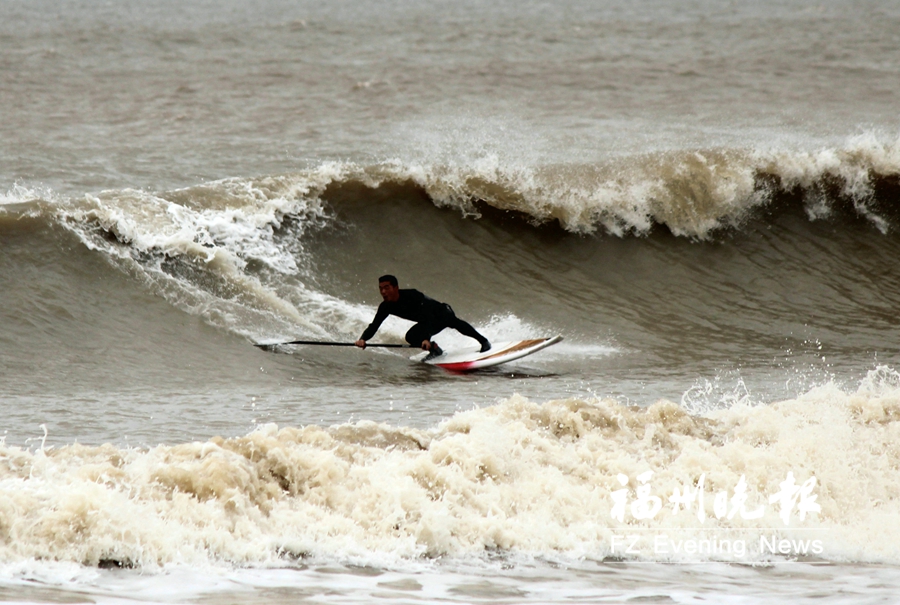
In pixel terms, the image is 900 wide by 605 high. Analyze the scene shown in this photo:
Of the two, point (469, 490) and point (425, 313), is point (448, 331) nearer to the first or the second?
point (425, 313)

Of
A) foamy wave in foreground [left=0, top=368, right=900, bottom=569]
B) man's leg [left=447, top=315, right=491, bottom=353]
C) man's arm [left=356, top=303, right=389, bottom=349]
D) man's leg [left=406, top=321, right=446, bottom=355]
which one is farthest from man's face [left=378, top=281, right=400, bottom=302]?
foamy wave in foreground [left=0, top=368, right=900, bottom=569]

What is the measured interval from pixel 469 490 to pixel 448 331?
4.62 meters

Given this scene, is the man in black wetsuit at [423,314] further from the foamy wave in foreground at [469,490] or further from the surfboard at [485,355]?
the foamy wave in foreground at [469,490]

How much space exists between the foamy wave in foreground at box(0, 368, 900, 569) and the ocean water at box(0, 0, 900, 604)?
22mm

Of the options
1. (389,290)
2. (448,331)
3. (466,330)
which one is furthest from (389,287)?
(448,331)

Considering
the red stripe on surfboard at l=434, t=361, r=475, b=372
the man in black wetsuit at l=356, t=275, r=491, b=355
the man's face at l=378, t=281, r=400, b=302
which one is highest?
the man's face at l=378, t=281, r=400, b=302

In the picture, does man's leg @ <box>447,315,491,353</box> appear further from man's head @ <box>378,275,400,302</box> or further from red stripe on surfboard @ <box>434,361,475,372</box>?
man's head @ <box>378,275,400,302</box>

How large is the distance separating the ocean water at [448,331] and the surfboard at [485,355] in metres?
0.17

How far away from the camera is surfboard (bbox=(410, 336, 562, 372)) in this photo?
9.01 m

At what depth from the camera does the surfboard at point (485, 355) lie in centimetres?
901

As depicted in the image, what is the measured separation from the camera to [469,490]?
5633mm

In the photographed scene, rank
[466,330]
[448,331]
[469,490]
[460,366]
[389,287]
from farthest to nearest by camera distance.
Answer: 1. [448,331]
2. [466,330]
3. [389,287]
4. [460,366]
5. [469,490]

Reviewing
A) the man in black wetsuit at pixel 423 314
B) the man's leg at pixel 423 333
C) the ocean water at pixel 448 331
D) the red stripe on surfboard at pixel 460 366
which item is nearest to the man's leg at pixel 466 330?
the man in black wetsuit at pixel 423 314

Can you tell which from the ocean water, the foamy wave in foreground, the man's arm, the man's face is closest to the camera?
the foamy wave in foreground
